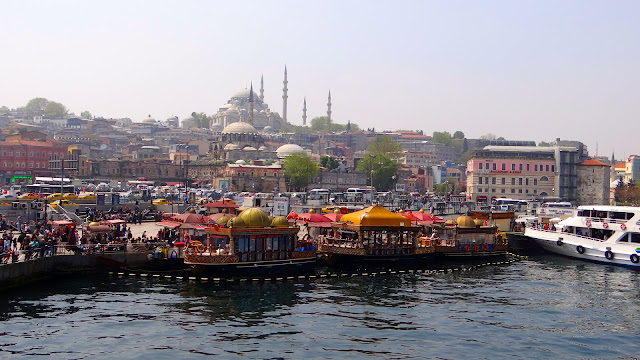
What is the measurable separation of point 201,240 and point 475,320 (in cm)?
1310

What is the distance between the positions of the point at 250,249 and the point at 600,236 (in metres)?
18.9

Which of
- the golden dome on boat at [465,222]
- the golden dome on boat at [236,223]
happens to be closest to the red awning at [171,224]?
the golden dome on boat at [236,223]

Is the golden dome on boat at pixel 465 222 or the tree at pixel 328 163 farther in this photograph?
the tree at pixel 328 163

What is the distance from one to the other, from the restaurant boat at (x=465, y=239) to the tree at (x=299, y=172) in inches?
2330

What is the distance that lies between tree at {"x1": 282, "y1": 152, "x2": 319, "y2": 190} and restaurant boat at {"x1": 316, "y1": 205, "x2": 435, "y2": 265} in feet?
205

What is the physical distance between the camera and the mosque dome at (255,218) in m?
26.6

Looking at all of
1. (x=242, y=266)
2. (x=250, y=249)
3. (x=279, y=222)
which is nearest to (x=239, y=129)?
(x=279, y=222)

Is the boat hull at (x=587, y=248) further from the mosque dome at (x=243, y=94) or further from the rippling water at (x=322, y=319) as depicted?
the mosque dome at (x=243, y=94)

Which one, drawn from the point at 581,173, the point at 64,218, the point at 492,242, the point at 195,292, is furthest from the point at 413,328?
the point at 581,173

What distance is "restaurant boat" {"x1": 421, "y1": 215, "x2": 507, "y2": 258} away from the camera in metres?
33.7

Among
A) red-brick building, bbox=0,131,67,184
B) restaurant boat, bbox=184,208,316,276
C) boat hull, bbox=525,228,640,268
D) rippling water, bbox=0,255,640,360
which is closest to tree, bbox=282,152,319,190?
red-brick building, bbox=0,131,67,184

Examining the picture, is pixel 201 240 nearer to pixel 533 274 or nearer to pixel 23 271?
pixel 23 271

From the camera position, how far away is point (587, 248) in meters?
36.0

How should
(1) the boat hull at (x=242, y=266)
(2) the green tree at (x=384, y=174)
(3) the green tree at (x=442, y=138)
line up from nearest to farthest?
(1) the boat hull at (x=242, y=266), (2) the green tree at (x=384, y=174), (3) the green tree at (x=442, y=138)
